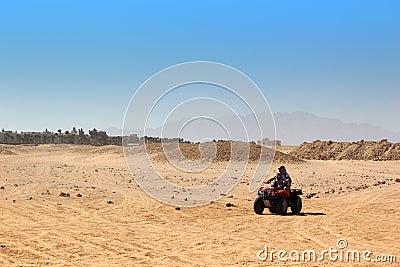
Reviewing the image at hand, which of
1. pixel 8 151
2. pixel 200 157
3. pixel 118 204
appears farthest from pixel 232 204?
pixel 8 151

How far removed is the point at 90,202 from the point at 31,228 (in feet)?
23.6

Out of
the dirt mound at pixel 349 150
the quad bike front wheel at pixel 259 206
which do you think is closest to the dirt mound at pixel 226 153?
the dirt mound at pixel 349 150

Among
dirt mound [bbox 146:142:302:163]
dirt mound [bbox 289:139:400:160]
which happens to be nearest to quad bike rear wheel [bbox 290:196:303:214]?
dirt mound [bbox 146:142:302:163]

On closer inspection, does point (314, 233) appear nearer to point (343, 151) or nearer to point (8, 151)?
point (343, 151)

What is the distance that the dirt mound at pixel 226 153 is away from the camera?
191 feet

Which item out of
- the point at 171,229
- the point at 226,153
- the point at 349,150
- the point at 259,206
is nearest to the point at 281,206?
the point at 259,206

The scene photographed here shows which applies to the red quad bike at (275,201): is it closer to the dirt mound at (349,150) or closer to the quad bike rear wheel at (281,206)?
the quad bike rear wheel at (281,206)

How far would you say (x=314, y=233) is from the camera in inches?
604

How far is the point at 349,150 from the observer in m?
82.1

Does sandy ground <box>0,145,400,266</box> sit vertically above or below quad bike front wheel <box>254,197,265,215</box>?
below

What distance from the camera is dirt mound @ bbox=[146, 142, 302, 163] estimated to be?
58094 millimetres

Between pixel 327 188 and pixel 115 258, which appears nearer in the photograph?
pixel 115 258

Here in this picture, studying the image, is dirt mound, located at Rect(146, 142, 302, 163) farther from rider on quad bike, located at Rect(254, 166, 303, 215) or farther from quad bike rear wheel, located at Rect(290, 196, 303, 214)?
rider on quad bike, located at Rect(254, 166, 303, 215)

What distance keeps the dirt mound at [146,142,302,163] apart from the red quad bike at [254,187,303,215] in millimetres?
36501
